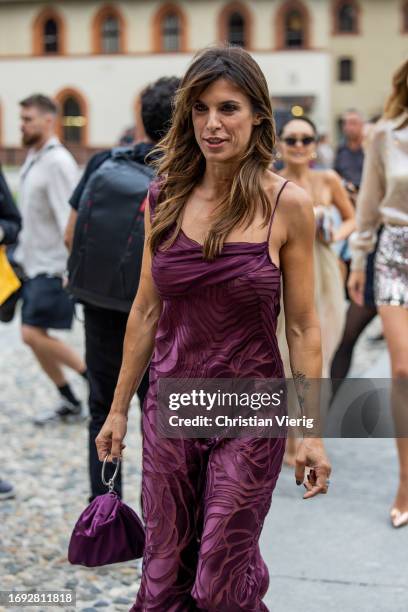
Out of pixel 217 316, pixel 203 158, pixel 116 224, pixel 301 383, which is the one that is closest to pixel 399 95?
pixel 116 224

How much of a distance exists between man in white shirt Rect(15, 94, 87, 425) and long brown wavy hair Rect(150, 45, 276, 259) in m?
3.35

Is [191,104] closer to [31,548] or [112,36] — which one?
[31,548]

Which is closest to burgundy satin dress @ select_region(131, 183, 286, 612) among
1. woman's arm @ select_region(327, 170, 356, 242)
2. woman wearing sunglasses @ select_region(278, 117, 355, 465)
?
woman wearing sunglasses @ select_region(278, 117, 355, 465)

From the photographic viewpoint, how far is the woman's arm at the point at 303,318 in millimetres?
2803

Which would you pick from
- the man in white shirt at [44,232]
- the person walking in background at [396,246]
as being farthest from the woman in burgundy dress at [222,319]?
the man in white shirt at [44,232]

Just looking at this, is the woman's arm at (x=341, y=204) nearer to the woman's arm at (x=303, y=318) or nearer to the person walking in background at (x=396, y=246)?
the person walking in background at (x=396, y=246)

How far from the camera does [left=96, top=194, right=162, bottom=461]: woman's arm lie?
302 cm

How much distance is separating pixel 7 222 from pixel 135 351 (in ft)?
7.64

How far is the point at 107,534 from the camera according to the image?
3107mm

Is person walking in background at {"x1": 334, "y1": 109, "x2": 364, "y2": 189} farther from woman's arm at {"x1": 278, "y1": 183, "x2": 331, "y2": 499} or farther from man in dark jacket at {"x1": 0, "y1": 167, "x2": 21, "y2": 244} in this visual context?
woman's arm at {"x1": 278, "y1": 183, "x2": 331, "y2": 499}

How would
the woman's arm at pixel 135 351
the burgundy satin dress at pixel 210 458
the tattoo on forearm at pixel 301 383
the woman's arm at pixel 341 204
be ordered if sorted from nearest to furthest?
1. the burgundy satin dress at pixel 210 458
2. the tattoo on forearm at pixel 301 383
3. the woman's arm at pixel 135 351
4. the woman's arm at pixel 341 204

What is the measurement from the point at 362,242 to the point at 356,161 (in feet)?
16.5

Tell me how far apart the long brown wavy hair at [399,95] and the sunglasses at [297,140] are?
1.02 meters

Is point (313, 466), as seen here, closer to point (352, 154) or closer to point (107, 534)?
point (107, 534)
